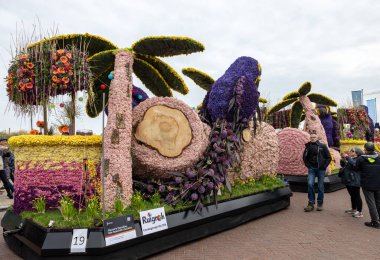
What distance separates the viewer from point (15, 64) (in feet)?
15.0

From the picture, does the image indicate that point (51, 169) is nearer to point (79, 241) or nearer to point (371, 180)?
point (79, 241)

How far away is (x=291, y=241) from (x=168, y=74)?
157 inches

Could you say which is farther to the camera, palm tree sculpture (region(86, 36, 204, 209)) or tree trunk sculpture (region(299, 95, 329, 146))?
tree trunk sculpture (region(299, 95, 329, 146))

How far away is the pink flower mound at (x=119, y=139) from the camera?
4.40 metres

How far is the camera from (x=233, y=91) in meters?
6.49

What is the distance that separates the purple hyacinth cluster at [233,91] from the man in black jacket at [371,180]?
2515mm

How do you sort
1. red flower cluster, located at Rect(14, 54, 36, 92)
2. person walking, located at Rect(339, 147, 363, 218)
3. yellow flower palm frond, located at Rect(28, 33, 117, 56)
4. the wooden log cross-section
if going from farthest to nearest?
person walking, located at Rect(339, 147, 363, 218) → the wooden log cross-section → yellow flower palm frond, located at Rect(28, 33, 117, 56) → red flower cluster, located at Rect(14, 54, 36, 92)

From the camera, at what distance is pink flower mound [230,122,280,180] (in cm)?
685

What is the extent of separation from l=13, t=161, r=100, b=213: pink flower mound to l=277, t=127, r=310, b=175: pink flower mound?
7382 millimetres

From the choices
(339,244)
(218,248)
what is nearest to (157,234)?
(218,248)

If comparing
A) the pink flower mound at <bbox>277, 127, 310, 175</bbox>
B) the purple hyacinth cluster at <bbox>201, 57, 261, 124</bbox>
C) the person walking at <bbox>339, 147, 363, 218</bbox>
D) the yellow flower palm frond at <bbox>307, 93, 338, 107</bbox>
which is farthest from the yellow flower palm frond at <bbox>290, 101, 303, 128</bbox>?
the person walking at <bbox>339, 147, 363, 218</bbox>

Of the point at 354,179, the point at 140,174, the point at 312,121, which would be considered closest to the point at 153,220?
the point at 140,174

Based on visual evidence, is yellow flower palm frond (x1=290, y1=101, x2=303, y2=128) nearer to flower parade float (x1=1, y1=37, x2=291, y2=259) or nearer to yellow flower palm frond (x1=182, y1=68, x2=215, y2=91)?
yellow flower palm frond (x1=182, y1=68, x2=215, y2=91)

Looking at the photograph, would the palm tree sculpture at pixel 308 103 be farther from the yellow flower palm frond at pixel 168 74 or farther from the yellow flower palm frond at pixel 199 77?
the yellow flower palm frond at pixel 168 74
